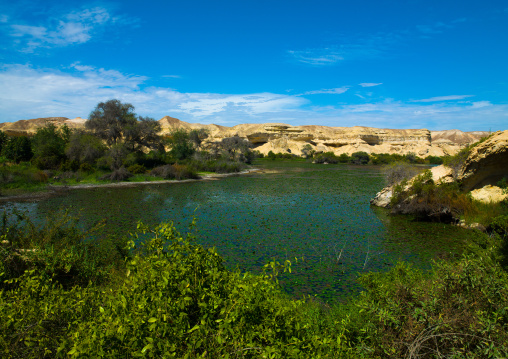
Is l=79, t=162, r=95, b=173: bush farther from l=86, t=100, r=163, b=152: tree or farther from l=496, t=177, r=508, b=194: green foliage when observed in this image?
l=496, t=177, r=508, b=194: green foliage

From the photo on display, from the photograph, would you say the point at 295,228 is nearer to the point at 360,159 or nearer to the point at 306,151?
the point at 360,159

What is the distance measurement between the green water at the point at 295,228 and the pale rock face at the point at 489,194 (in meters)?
2.01

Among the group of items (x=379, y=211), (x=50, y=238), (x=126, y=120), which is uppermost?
(x=126, y=120)

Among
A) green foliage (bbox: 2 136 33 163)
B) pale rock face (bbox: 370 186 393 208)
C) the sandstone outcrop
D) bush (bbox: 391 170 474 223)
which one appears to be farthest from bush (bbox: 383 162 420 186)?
green foliage (bbox: 2 136 33 163)

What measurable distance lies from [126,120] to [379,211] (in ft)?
110

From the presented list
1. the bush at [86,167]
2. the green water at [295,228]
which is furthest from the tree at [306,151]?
the bush at [86,167]

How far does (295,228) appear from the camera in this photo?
1371 cm

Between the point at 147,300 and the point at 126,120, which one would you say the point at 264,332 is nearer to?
the point at 147,300

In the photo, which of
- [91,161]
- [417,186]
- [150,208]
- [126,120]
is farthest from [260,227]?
[126,120]

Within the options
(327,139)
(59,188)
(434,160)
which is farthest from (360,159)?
(59,188)

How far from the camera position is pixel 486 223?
12.4m

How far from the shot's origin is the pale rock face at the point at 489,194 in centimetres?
1339

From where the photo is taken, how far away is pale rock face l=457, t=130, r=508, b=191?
1291 centimetres

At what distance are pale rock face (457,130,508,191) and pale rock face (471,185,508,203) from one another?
0.42m
